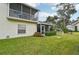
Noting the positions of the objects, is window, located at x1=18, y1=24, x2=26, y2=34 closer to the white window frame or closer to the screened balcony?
the white window frame

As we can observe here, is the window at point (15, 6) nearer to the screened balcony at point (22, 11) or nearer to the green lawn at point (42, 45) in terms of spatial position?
the screened balcony at point (22, 11)

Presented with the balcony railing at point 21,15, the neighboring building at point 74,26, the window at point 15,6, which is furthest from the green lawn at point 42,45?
the window at point 15,6

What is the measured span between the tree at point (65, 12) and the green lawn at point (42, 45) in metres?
0.31

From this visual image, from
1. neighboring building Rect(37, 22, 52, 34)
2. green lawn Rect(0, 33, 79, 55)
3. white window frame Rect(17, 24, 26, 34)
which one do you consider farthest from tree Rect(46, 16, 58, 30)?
white window frame Rect(17, 24, 26, 34)

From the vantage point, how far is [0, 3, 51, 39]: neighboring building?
14.4 ft

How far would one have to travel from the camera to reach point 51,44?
4336 mm

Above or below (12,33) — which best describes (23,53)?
below

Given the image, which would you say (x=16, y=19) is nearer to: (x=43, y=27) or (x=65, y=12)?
(x=43, y=27)

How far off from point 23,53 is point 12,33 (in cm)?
51

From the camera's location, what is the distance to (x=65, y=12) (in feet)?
14.4

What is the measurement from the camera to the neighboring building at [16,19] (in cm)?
439

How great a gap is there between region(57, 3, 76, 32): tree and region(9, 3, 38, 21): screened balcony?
52cm
